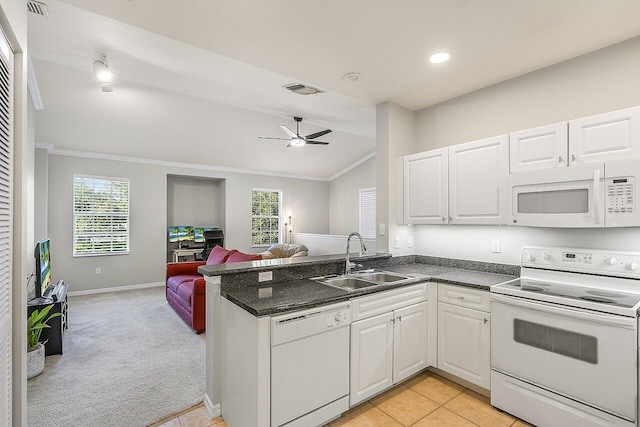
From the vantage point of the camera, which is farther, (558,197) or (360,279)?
(360,279)

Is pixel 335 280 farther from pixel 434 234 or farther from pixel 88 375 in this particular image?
pixel 88 375

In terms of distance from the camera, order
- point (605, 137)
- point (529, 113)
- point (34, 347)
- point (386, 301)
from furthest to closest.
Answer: point (34, 347) → point (529, 113) → point (386, 301) → point (605, 137)

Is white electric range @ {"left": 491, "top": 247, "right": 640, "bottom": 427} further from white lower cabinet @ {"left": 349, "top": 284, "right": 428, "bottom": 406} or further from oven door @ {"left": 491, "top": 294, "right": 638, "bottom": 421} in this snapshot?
white lower cabinet @ {"left": 349, "top": 284, "right": 428, "bottom": 406}

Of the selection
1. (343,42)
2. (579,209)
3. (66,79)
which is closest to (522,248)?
(579,209)

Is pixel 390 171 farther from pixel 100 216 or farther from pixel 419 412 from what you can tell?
pixel 100 216

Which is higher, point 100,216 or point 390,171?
point 390,171

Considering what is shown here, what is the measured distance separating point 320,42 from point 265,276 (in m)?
1.77

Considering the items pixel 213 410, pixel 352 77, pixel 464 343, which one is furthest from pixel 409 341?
pixel 352 77

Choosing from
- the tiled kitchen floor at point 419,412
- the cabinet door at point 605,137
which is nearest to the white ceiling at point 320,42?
the cabinet door at point 605,137

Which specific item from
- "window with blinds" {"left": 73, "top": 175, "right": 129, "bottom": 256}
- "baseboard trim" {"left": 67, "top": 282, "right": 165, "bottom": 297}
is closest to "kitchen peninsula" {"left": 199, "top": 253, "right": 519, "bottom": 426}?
"baseboard trim" {"left": 67, "top": 282, "right": 165, "bottom": 297}

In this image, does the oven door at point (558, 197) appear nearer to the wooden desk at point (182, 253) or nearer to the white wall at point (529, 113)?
the white wall at point (529, 113)

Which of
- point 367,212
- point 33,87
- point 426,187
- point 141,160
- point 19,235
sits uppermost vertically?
point 33,87

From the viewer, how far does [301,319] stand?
6.08 ft

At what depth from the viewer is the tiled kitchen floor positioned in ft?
6.97
